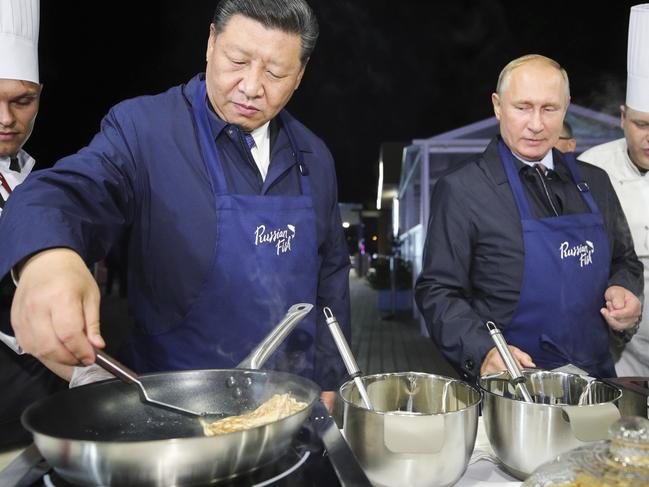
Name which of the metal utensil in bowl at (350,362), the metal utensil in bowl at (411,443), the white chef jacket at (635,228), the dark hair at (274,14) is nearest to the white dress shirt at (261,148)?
the dark hair at (274,14)

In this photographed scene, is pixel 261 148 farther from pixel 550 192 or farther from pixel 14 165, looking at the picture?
pixel 550 192

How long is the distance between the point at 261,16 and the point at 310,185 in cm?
49

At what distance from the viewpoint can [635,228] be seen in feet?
7.59

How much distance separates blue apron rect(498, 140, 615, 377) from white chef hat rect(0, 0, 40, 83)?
1693 mm

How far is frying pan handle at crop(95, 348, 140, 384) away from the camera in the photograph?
826mm

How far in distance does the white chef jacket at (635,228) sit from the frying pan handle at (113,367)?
2.03 metres

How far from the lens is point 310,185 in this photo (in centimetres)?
165

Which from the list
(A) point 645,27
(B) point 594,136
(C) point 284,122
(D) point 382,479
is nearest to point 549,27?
(A) point 645,27

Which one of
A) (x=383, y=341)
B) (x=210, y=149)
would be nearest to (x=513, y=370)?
(x=210, y=149)

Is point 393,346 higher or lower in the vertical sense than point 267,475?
lower

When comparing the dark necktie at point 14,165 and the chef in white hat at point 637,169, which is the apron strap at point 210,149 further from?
the chef in white hat at point 637,169

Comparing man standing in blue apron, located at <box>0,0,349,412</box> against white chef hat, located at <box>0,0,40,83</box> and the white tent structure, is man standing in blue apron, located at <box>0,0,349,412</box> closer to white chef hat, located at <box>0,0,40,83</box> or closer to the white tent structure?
white chef hat, located at <box>0,0,40,83</box>

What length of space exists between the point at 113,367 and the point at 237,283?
2.07 feet

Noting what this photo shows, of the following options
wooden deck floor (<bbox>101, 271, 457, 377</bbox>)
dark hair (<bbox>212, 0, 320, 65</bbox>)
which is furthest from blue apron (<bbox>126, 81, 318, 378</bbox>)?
wooden deck floor (<bbox>101, 271, 457, 377</bbox>)
